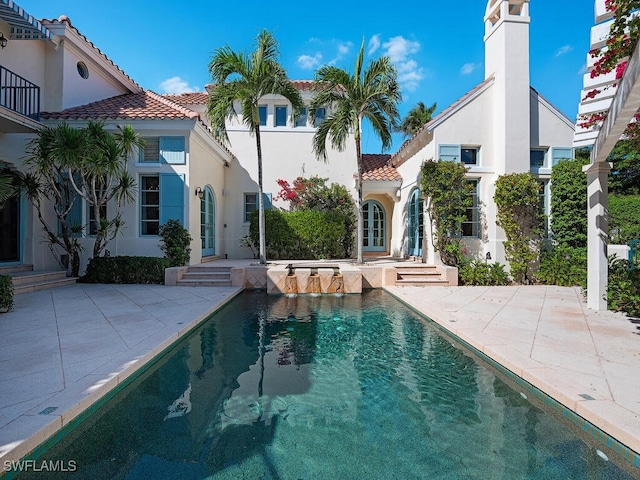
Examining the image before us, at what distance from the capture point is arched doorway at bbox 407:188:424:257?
1334 cm

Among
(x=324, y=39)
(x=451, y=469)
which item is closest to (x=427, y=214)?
(x=324, y=39)

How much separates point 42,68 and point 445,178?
47.5 feet

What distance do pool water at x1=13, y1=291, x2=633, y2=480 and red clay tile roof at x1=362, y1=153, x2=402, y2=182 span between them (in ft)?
36.3

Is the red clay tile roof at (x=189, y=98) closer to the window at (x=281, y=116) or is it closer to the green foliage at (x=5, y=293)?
the window at (x=281, y=116)

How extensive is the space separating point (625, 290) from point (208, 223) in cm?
1330

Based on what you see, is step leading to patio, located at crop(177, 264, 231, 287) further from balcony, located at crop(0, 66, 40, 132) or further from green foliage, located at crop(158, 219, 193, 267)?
balcony, located at crop(0, 66, 40, 132)

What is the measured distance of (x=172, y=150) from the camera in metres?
11.5

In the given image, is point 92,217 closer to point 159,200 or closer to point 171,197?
point 159,200

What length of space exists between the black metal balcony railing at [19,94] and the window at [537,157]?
55.7 ft

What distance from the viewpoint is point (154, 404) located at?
3490mm

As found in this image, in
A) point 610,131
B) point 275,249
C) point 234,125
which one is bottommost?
point 275,249

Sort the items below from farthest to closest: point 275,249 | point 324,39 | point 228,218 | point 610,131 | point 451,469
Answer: point 228,218
point 275,249
point 324,39
point 610,131
point 451,469

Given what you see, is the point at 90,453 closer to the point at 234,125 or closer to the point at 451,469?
the point at 451,469

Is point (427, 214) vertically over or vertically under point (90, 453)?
over
